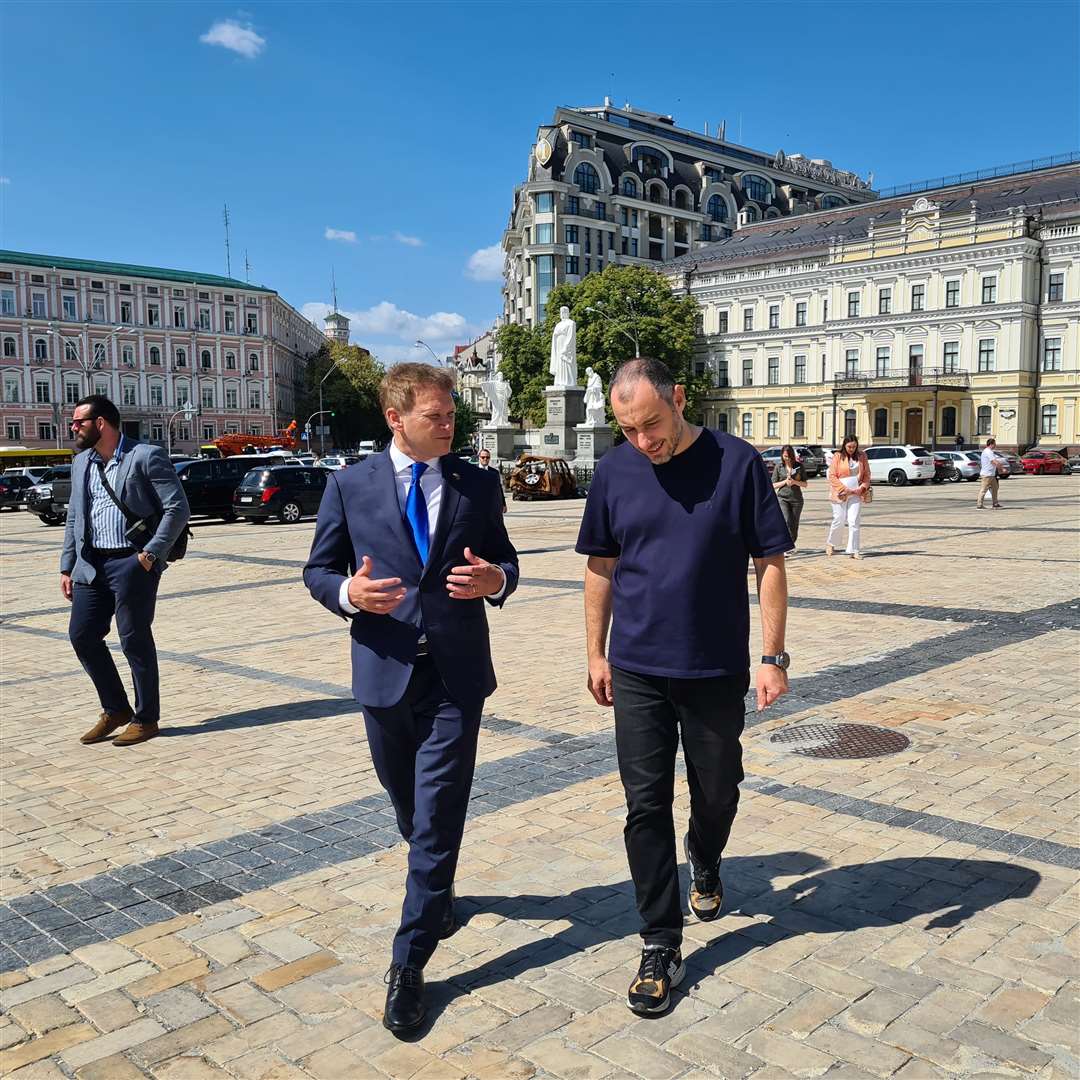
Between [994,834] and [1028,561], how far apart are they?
11.1m

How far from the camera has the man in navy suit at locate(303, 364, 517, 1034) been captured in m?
3.31

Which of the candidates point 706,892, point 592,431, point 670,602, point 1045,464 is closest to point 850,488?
point 706,892

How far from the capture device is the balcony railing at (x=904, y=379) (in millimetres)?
62662

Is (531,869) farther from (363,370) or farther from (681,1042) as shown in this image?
(363,370)

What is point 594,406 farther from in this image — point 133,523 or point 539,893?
point 539,893

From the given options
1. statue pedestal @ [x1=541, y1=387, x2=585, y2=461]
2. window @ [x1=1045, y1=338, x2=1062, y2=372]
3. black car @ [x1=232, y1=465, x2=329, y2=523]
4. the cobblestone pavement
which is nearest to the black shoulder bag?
the cobblestone pavement

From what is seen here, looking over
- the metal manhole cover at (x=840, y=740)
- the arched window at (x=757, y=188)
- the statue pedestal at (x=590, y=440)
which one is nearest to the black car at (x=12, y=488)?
the statue pedestal at (x=590, y=440)

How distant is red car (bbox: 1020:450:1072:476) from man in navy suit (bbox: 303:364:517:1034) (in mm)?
53232

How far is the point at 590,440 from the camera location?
131 ft

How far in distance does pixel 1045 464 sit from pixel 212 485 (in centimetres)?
4021

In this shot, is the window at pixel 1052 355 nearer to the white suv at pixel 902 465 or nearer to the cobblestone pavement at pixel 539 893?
the white suv at pixel 902 465

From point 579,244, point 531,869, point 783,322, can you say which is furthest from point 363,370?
point 531,869

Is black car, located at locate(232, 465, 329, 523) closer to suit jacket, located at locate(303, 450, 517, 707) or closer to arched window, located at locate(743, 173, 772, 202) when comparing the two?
suit jacket, located at locate(303, 450, 517, 707)

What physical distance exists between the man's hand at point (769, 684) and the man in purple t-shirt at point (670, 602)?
0.32ft
